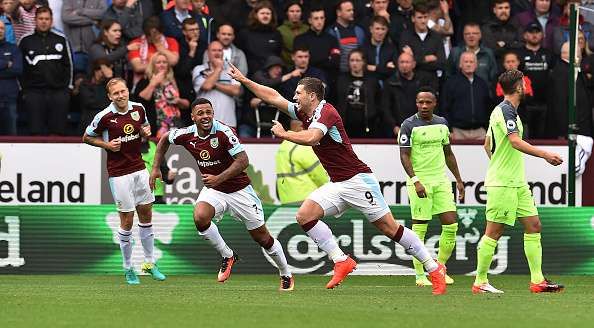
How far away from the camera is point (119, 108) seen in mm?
17406

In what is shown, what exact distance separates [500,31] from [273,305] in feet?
38.3

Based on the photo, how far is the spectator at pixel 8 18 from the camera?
72.9 ft

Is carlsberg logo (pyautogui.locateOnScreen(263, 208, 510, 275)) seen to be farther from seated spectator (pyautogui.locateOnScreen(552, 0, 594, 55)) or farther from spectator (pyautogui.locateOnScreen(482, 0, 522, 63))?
seated spectator (pyautogui.locateOnScreen(552, 0, 594, 55))

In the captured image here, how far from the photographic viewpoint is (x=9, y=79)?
21.8 meters

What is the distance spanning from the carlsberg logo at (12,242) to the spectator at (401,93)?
20.8ft

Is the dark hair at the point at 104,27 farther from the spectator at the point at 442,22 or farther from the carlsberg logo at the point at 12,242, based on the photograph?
the spectator at the point at 442,22

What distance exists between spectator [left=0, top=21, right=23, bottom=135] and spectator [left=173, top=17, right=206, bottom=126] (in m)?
2.50

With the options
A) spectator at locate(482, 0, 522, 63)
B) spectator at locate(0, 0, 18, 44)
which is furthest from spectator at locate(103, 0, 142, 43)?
spectator at locate(482, 0, 522, 63)

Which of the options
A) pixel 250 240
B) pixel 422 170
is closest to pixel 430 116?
pixel 422 170

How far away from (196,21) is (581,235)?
7093 millimetres

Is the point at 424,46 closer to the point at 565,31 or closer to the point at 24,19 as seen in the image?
the point at 565,31

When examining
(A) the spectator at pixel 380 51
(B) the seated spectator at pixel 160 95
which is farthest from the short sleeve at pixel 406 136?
(B) the seated spectator at pixel 160 95

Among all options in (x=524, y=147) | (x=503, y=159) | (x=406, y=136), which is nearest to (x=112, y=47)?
(x=406, y=136)

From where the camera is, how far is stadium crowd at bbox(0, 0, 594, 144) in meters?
22.0
